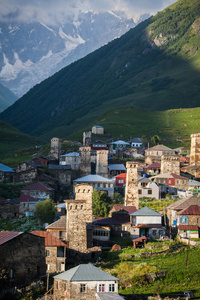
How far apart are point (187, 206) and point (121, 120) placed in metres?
127

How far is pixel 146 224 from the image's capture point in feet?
→ 221

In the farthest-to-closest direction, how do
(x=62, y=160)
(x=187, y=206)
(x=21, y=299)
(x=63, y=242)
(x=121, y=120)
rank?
1. (x=121, y=120)
2. (x=62, y=160)
3. (x=187, y=206)
4. (x=63, y=242)
5. (x=21, y=299)

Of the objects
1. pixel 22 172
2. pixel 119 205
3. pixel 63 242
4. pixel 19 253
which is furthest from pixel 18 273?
pixel 22 172

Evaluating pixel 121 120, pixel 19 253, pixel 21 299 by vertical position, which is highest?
pixel 121 120

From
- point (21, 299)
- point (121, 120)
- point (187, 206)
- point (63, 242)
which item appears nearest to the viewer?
point (21, 299)

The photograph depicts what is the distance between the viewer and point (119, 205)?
8025 cm

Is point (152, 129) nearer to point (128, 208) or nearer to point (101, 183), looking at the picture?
point (101, 183)

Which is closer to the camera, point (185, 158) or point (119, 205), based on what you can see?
point (119, 205)

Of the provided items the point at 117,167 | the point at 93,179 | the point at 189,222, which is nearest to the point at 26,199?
the point at 93,179

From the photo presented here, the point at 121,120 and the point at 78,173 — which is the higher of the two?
the point at 121,120

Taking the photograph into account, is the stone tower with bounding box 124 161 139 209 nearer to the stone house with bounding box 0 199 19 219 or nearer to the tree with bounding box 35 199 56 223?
the tree with bounding box 35 199 56 223

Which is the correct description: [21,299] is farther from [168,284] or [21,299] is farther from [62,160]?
[62,160]

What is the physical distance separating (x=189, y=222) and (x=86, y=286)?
2498cm

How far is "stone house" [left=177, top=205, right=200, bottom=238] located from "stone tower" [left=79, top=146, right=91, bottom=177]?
3773 cm
